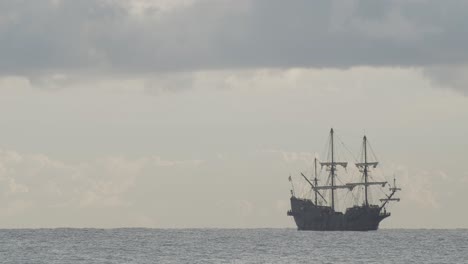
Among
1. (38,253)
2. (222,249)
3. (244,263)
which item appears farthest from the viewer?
(222,249)

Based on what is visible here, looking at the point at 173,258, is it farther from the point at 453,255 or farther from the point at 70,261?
the point at 453,255

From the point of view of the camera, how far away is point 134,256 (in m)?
167

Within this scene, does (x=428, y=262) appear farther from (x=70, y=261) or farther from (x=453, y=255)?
(x=70, y=261)

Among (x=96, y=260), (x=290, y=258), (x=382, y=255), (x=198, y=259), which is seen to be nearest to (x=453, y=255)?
(x=382, y=255)

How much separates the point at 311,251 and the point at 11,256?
133ft

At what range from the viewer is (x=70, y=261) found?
512 feet

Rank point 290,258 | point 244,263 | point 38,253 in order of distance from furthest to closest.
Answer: point 38,253
point 290,258
point 244,263

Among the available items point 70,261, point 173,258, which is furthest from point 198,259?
point 70,261

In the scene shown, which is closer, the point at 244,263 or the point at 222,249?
the point at 244,263

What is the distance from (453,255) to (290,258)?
2551 cm

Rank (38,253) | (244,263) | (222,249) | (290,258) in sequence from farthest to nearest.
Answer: (222,249), (38,253), (290,258), (244,263)

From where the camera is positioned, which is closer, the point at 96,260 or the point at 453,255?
the point at 96,260

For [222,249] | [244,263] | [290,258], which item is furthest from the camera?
[222,249]

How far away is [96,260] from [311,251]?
118 feet
